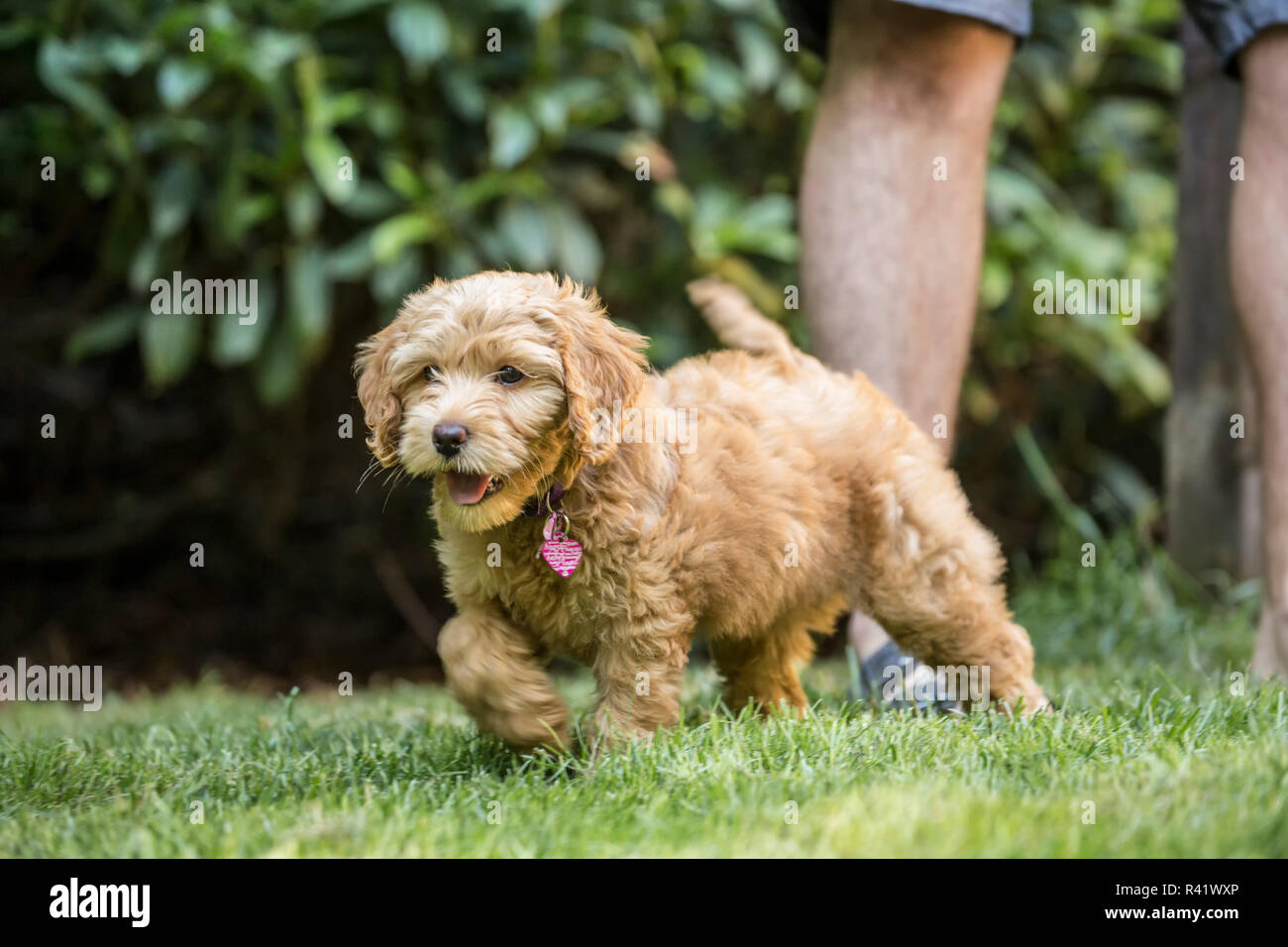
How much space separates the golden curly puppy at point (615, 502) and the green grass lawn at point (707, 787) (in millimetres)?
217

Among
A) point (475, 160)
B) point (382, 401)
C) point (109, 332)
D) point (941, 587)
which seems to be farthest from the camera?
point (475, 160)

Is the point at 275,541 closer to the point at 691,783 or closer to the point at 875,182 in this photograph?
the point at 875,182

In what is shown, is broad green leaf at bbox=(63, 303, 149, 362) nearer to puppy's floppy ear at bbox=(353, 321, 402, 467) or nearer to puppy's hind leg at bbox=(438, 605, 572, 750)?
puppy's floppy ear at bbox=(353, 321, 402, 467)

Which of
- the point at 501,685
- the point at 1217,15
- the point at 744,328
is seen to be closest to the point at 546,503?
the point at 501,685

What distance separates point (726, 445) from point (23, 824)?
1.51 metres

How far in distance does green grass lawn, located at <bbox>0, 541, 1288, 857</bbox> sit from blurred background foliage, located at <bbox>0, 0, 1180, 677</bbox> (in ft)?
7.95

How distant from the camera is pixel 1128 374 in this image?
6.44m

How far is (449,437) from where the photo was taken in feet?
8.14

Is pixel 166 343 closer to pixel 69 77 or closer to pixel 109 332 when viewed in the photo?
pixel 109 332

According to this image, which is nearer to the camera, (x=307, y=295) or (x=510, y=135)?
(x=510, y=135)

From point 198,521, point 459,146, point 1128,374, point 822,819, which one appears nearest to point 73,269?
point 198,521

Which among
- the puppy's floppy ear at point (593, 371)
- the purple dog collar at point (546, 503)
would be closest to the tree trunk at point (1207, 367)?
the puppy's floppy ear at point (593, 371)

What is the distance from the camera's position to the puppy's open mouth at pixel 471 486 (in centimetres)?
251

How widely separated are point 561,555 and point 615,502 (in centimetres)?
16
